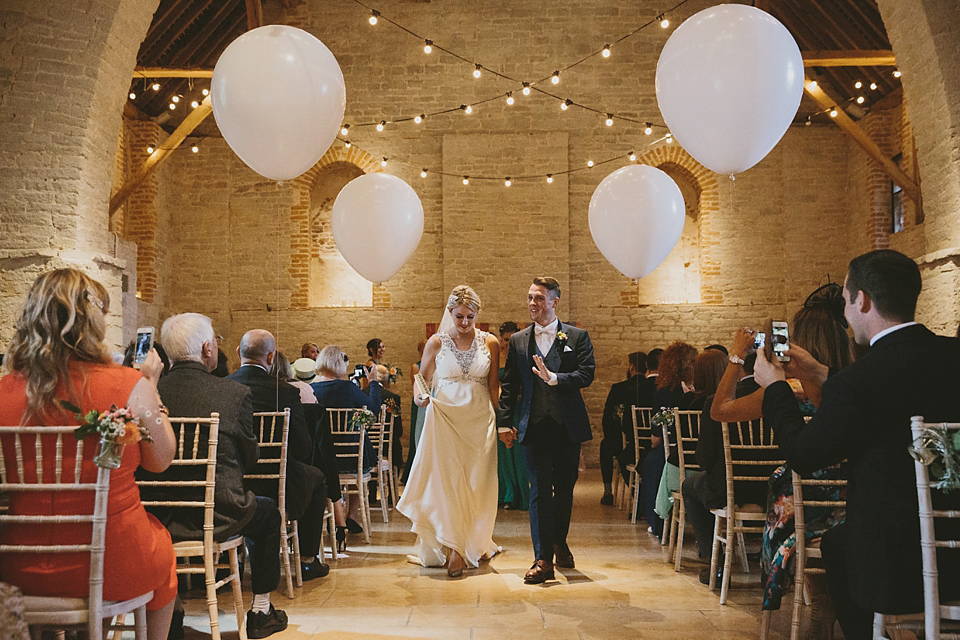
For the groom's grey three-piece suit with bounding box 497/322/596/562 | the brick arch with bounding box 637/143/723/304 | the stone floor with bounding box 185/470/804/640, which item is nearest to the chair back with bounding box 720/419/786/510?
the stone floor with bounding box 185/470/804/640

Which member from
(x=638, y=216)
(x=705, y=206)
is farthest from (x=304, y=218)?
(x=638, y=216)

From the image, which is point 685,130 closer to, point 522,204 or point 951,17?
point 951,17

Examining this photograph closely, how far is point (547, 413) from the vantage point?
14.4 ft

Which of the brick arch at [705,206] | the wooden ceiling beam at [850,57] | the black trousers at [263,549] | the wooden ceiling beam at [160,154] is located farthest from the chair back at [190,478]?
the brick arch at [705,206]

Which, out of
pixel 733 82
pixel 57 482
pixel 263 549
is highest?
pixel 733 82

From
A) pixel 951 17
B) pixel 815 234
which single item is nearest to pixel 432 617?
pixel 951 17

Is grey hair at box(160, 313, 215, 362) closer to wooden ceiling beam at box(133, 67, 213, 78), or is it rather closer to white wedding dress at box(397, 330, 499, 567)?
white wedding dress at box(397, 330, 499, 567)

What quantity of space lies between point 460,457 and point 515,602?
1.06 m

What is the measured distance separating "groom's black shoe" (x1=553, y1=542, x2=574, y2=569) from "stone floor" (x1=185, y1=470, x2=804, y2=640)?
0.15 feet

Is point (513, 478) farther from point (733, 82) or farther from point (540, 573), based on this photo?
point (733, 82)

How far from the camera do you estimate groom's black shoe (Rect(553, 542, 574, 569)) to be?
15.2ft

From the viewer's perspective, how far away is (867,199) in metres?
10.9

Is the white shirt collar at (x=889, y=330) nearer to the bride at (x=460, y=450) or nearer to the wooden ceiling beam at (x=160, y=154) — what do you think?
the bride at (x=460, y=450)

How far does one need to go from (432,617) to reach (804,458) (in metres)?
2.09
